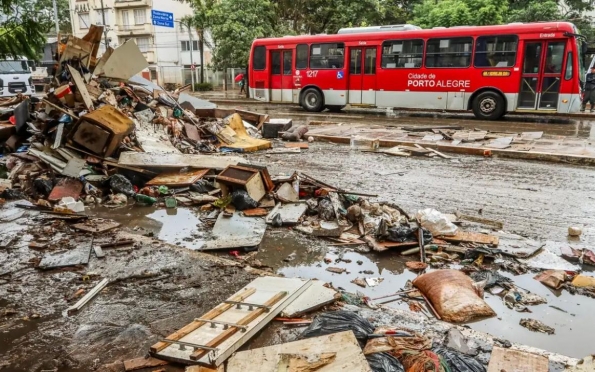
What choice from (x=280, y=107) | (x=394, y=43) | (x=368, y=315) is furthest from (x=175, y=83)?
(x=368, y=315)

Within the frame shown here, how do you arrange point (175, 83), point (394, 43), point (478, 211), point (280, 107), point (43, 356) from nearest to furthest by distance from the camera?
point (43, 356)
point (478, 211)
point (394, 43)
point (280, 107)
point (175, 83)

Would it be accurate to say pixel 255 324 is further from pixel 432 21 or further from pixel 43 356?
pixel 432 21

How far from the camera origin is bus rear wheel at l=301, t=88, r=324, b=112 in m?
19.7

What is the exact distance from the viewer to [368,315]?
3.87 meters

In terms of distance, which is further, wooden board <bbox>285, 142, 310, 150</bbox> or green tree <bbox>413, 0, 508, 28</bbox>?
green tree <bbox>413, 0, 508, 28</bbox>

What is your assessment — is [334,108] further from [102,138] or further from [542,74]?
[102,138]

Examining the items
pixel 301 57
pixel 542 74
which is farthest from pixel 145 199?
pixel 542 74

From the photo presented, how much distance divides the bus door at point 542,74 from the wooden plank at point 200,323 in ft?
48.2

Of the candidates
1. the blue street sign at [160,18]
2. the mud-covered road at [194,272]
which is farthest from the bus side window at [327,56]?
the blue street sign at [160,18]

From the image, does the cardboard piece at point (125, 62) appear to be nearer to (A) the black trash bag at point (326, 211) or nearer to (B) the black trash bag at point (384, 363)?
(A) the black trash bag at point (326, 211)

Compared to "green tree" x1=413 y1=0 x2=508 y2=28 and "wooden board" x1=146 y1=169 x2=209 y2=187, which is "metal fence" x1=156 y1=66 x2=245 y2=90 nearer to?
"green tree" x1=413 y1=0 x2=508 y2=28

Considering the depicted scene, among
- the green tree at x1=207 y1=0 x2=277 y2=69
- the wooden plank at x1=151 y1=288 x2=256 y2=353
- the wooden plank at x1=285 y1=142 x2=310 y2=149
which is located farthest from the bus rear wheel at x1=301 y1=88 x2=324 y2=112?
the wooden plank at x1=151 y1=288 x2=256 y2=353

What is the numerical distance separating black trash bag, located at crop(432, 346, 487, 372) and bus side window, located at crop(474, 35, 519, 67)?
1462 centimetres

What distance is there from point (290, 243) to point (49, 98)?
7.02m
